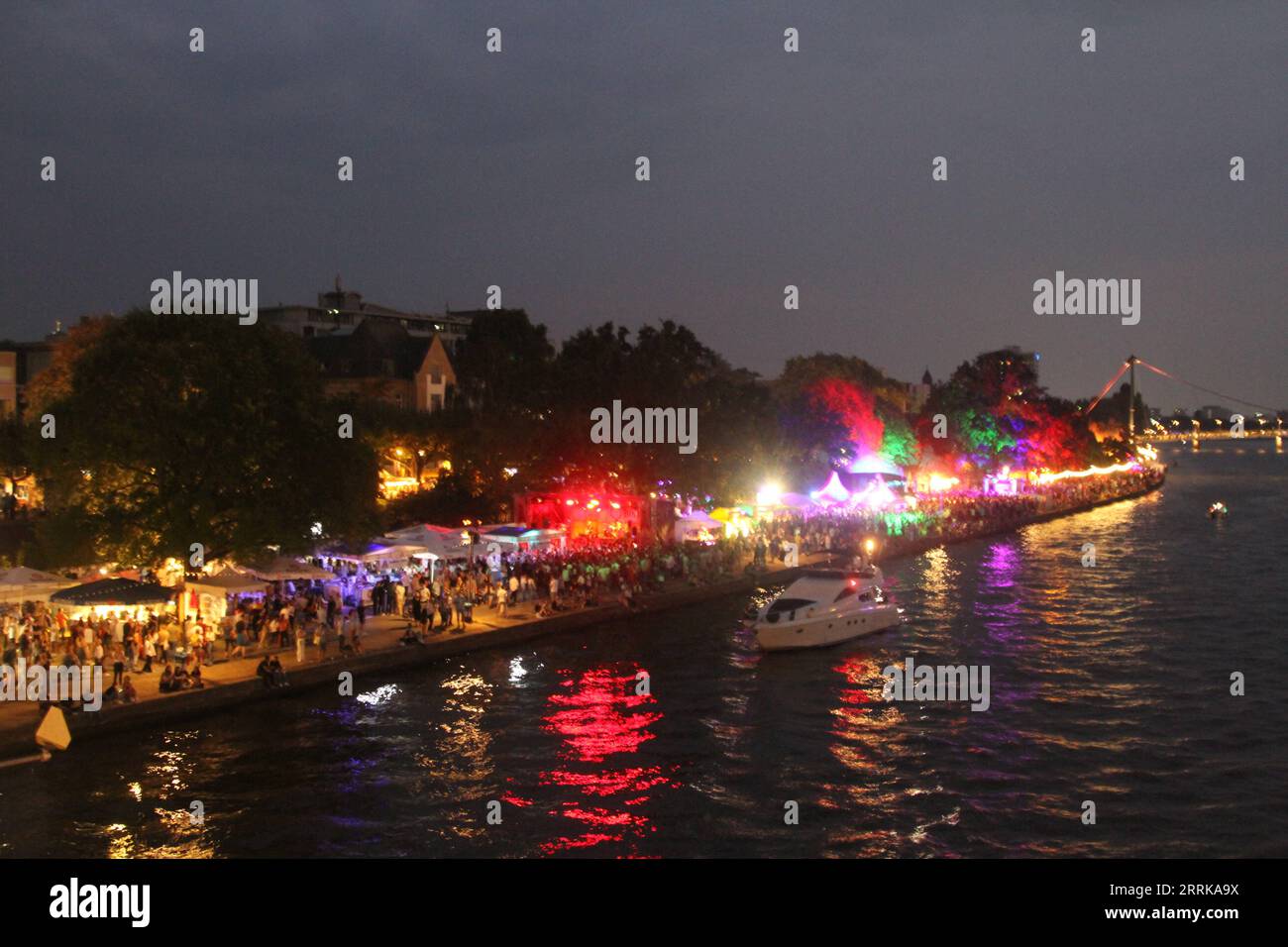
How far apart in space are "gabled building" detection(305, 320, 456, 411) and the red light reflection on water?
157 ft

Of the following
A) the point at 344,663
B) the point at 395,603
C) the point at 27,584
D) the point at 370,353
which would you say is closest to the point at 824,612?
the point at 395,603

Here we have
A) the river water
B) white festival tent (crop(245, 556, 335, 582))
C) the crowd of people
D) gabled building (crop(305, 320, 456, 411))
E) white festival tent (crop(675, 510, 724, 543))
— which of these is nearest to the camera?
the river water

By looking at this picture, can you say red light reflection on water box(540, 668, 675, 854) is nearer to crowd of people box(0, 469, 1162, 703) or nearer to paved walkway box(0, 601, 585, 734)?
paved walkway box(0, 601, 585, 734)

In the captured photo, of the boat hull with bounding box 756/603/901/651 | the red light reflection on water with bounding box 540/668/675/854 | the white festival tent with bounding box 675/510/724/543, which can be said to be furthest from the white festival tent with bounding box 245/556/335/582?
the white festival tent with bounding box 675/510/724/543

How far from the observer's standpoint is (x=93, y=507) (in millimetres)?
28891

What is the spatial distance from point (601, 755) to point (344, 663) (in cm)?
856

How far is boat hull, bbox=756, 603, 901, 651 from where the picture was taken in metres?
33.0

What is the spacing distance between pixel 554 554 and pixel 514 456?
912cm

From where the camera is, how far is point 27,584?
27297 millimetres

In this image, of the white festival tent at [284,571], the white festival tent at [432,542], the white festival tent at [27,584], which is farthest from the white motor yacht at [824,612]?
the white festival tent at [27,584]

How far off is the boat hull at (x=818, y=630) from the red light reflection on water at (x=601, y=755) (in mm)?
4824

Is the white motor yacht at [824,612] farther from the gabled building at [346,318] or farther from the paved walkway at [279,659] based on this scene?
the gabled building at [346,318]
